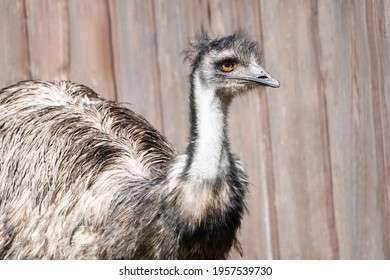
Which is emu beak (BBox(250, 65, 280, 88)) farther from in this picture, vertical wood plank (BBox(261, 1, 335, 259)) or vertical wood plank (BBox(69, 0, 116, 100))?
vertical wood plank (BBox(69, 0, 116, 100))

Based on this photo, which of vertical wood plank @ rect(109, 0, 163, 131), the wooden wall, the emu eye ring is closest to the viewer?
the emu eye ring

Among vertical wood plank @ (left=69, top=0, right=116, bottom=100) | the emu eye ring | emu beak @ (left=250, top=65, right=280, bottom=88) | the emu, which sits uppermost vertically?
vertical wood plank @ (left=69, top=0, right=116, bottom=100)

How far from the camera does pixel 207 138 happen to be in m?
3.66

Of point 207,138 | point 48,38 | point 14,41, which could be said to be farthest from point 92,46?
point 207,138

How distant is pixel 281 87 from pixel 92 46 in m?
0.80

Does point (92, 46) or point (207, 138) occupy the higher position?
point (92, 46)

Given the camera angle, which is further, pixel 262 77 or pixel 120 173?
pixel 120 173

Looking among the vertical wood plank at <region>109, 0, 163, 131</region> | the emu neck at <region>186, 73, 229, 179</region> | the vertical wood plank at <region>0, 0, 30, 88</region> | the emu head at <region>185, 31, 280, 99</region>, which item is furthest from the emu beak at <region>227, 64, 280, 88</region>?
the vertical wood plank at <region>0, 0, 30, 88</region>

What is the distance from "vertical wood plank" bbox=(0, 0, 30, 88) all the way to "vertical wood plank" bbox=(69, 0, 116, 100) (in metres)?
0.20

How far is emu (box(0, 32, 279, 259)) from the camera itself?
3.70 meters

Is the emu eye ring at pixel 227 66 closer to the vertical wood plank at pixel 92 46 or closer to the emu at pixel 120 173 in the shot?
the emu at pixel 120 173

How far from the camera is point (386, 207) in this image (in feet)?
15.3

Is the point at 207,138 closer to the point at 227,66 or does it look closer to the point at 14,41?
the point at 227,66

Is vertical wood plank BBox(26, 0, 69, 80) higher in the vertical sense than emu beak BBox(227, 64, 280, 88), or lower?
higher
